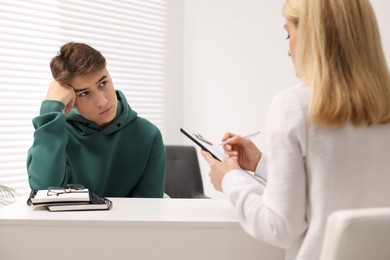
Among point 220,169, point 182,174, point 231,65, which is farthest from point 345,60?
point 231,65

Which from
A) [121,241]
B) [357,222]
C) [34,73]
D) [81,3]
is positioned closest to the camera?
[357,222]

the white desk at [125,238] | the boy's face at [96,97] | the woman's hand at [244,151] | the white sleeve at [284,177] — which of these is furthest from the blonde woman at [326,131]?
the boy's face at [96,97]

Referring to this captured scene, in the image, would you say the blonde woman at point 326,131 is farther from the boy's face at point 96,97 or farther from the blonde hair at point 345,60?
the boy's face at point 96,97

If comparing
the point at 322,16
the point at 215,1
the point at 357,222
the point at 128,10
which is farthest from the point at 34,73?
the point at 357,222

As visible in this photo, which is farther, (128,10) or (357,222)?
(128,10)

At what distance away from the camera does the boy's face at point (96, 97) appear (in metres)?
2.11

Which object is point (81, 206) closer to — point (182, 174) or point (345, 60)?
point (345, 60)

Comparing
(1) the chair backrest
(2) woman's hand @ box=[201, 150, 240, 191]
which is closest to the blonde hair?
(1) the chair backrest

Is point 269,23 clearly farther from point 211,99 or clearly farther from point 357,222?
point 357,222

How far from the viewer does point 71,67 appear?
6.89 feet

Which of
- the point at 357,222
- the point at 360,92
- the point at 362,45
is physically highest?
the point at 362,45

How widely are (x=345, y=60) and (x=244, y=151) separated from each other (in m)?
0.69

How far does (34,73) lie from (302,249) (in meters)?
2.62

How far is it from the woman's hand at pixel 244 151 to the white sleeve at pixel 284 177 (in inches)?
23.1
